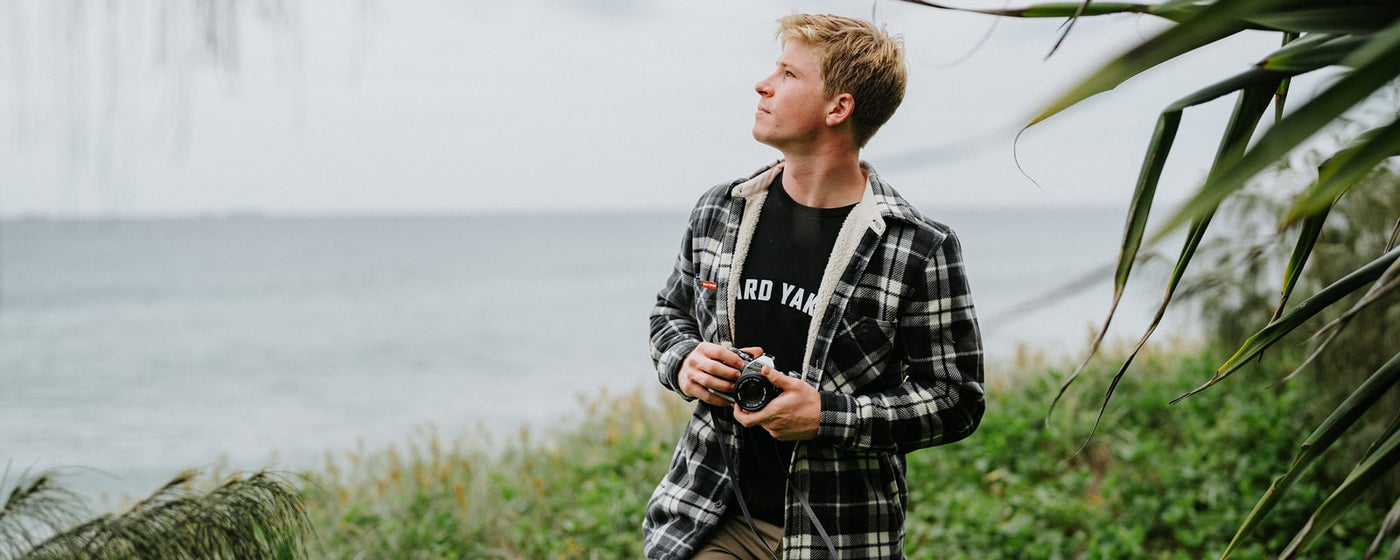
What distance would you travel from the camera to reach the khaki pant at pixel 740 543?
7.48ft

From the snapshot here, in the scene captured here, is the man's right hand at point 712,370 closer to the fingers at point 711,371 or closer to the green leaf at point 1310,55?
the fingers at point 711,371

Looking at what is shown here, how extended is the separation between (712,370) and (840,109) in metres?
0.61

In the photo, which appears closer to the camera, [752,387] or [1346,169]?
[1346,169]

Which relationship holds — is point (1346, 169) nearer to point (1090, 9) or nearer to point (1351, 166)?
point (1351, 166)

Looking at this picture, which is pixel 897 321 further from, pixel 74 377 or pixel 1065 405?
pixel 74 377

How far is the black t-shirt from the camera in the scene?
229 cm

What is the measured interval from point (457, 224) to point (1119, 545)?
10390 centimetres

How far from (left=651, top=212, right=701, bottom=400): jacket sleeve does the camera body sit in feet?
0.67

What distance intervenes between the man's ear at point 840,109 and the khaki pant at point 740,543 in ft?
2.90

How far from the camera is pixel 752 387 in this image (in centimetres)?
208

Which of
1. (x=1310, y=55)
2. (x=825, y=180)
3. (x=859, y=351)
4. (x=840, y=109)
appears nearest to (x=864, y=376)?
(x=859, y=351)

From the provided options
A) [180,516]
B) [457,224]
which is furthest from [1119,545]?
[457,224]

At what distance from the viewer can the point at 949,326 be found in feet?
7.37

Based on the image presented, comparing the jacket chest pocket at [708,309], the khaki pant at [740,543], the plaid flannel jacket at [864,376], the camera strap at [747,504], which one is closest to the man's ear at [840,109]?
the plaid flannel jacket at [864,376]
